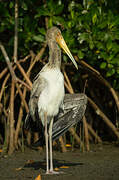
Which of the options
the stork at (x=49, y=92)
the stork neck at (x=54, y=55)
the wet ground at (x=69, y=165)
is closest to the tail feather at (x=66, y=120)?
the stork at (x=49, y=92)

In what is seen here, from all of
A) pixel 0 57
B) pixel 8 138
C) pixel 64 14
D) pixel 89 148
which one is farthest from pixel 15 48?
pixel 89 148

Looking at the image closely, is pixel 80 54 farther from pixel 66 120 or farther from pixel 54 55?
pixel 66 120

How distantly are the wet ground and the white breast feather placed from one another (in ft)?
3.31

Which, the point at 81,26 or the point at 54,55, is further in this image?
the point at 81,26

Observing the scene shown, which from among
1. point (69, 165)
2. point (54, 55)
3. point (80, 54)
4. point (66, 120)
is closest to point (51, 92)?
point (54, 55)

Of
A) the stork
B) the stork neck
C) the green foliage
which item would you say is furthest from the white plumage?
the green foliage

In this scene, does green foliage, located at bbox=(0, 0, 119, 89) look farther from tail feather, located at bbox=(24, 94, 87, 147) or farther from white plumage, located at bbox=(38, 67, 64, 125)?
white plumage, located at bbox=(38, 67, 64, 125)

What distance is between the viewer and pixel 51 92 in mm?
7059

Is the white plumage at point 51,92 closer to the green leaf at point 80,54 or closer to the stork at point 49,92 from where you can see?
the stork at point 49,92

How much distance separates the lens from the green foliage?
8391 millimetres

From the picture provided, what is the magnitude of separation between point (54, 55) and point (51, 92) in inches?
26.8

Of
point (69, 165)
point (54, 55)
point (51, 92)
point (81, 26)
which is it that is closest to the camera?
point (51, 92)

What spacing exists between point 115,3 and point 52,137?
10.2ft

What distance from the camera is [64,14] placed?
30.0ft
